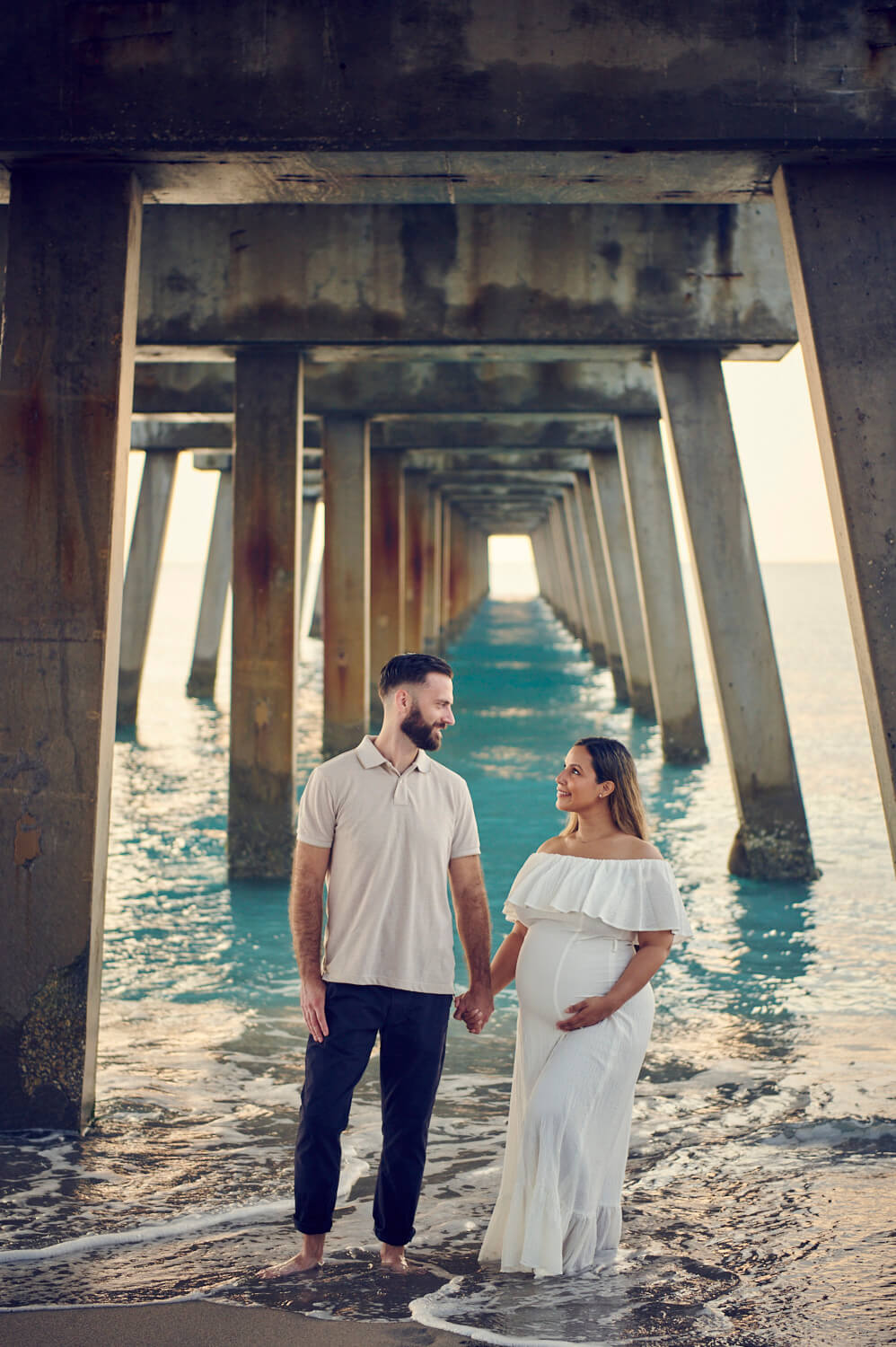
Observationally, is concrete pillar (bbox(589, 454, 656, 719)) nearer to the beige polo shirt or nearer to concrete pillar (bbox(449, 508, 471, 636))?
the beige polo shirt

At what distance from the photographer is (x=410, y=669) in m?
3.75

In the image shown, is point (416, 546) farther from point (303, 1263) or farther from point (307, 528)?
point (303, 1263)

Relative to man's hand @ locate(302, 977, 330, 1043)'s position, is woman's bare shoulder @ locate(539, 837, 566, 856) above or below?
above

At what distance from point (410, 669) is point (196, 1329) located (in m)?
1.74

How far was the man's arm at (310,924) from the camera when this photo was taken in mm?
3625

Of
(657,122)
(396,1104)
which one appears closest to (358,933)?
(396,1104)

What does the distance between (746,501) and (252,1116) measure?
21.9 ft

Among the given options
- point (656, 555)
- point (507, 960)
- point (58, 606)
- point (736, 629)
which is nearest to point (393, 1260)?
point (507, 960)

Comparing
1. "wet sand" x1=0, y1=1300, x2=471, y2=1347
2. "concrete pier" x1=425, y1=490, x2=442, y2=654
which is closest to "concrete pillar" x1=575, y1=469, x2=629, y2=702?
"concrete pier" x1=425, y1=490, x2=442, y2=654

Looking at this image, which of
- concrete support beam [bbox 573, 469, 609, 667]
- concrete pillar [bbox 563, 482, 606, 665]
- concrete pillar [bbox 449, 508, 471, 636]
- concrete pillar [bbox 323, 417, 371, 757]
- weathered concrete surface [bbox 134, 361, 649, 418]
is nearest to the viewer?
weathered concrete surface [bbox 134, 361, 649, 418]

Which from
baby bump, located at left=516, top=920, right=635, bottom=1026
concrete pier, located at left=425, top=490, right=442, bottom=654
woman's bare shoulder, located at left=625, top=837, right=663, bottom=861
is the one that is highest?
concrete pier, located at left=425, top=490, right=442, bottom=654

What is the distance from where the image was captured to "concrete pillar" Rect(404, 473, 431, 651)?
2467 cm

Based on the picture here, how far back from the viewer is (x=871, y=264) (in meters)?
5.50

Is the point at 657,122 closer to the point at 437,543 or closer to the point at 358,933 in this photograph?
the point at 358,933
